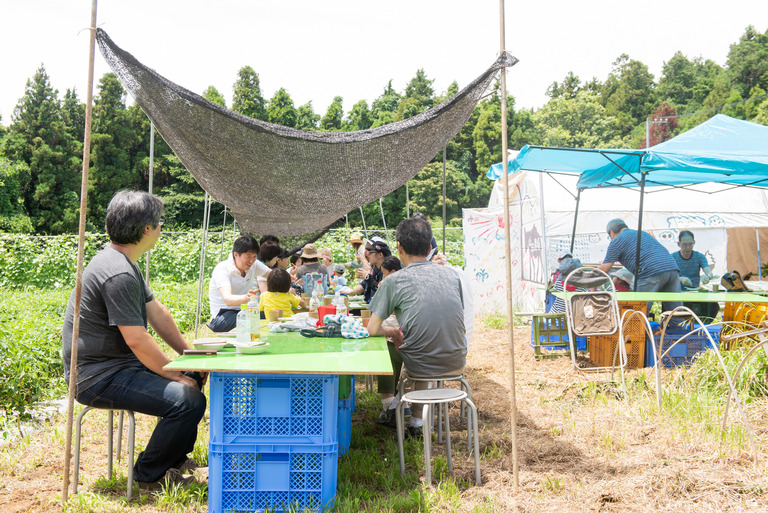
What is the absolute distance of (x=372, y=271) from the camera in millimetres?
6285

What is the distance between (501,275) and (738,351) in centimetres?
583

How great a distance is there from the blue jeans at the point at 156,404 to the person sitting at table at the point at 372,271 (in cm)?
280

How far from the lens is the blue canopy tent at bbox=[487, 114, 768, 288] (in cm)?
583

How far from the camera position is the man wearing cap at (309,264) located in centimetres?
691

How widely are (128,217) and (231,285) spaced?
6.78 feet

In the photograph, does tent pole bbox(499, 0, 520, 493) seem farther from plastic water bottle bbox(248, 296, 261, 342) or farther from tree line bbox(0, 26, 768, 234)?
tree line bbox(0, 26, 768, 234)

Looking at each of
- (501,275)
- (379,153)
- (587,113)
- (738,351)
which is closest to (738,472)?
(738,351)

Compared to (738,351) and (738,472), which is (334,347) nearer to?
(738,472)

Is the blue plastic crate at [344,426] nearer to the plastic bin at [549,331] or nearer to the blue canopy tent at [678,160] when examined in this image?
the plastic bin at [549,331]

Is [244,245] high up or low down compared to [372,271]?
up

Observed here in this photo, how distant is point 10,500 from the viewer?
2.76 meters

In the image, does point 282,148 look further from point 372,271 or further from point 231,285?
point 372,271

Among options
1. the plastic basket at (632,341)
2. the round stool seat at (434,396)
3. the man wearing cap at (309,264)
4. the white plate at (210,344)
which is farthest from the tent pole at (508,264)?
the man wearing cap at (309,264)

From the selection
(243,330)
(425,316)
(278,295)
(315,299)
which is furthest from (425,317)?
(278,295)
